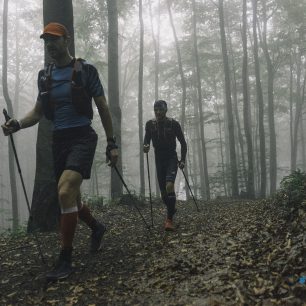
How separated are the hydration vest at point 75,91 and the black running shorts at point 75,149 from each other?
0.25 metres

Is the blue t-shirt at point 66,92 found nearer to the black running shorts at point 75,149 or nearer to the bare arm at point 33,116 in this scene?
the black running shorts at point 75,149

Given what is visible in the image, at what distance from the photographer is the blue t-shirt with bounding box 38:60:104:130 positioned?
4305 mm

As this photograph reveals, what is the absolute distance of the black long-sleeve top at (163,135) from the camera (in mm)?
6926

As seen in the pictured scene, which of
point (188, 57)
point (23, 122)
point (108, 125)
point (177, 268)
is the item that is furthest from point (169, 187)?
point (188, 57)

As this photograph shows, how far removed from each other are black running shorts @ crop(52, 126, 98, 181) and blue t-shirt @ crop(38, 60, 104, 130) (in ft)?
0.29

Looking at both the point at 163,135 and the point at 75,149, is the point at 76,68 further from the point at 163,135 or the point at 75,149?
the point at 163,135

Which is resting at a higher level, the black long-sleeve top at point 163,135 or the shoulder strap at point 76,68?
the shoulder strap at point 76,68

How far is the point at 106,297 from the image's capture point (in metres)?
3.36

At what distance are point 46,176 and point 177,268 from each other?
3.34 metres

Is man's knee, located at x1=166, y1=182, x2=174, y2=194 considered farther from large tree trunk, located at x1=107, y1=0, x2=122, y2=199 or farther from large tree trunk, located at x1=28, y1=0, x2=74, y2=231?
large tree trunk, located at x1=107, y1=0, x2=122, y2=199

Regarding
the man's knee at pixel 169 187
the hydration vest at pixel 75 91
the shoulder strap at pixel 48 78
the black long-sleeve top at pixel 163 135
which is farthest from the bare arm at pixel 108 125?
the black long-sleeve top at pixel 163 135

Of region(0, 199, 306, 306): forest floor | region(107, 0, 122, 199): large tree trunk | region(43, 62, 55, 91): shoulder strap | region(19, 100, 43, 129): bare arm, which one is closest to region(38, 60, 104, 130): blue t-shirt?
region(43, 62, 55, 91): shoulder strap

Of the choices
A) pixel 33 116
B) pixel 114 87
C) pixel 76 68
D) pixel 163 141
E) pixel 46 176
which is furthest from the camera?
pixel 114 87

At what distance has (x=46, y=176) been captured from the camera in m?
6.35
